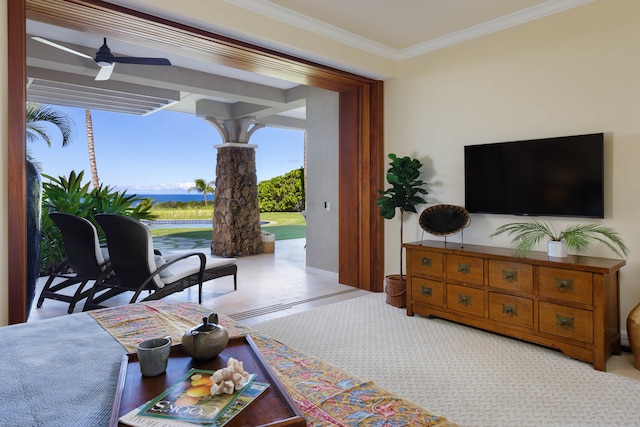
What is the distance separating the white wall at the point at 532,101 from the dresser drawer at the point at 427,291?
704 millimetres

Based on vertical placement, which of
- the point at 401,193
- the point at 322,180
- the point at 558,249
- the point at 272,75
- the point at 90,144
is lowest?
the point at 558,249

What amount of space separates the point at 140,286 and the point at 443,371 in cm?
278

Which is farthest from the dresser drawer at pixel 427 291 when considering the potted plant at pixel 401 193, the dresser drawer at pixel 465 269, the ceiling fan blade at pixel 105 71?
the ceiling fan blade at pixel 105 71

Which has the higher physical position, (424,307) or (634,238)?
(634,238)

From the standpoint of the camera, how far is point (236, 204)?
7.83 meters

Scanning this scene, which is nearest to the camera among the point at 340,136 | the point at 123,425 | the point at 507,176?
the point at 123,425

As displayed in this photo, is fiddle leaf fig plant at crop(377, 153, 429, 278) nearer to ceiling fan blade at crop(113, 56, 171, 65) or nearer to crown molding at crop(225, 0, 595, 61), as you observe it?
crown molding at crop(225, 0, 595, 61)

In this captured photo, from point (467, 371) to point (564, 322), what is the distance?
859mm

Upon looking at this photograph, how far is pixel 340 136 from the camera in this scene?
17.3 ft

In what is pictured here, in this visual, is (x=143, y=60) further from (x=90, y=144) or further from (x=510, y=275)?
(x=90, y=144)

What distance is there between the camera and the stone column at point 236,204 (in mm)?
7777

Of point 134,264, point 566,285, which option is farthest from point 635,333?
point 134,264

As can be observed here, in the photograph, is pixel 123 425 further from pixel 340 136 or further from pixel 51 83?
pixel 51 83

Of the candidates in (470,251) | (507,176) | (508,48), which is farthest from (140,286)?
(508,48)
